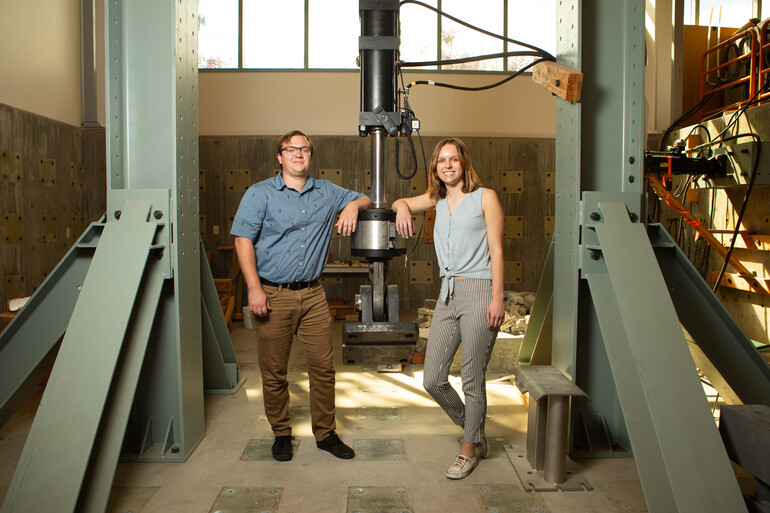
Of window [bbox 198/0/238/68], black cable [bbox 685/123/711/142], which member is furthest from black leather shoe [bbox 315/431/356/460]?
window [bbox 198/0/238/68]

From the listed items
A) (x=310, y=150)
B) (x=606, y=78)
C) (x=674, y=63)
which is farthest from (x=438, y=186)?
(x=674, y=63)

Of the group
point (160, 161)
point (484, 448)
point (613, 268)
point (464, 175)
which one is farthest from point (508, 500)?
point (160, 161)

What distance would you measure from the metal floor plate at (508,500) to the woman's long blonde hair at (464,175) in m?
1.39

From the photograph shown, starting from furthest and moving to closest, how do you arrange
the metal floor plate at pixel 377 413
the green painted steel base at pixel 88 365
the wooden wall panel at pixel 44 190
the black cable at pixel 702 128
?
the black cable at pixel 702 128 < the wooden wall panel at pixel 44 190 < the metal floor plate at pixel 377 413 < the green painted steel base at pixel 88 365

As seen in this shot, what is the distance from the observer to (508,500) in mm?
2338

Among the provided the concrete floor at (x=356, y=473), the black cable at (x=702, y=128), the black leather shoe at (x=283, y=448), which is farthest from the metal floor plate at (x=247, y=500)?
the black cable at (x=702, y=128)

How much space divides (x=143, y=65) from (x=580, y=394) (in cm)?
271

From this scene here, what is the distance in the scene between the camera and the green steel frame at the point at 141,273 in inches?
92.7

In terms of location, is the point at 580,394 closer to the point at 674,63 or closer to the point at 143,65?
the point at 143,65

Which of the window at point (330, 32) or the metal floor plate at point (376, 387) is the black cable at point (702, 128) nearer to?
the metal floor plate at point (376, 387)

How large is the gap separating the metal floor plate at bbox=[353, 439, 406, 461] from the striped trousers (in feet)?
1.44

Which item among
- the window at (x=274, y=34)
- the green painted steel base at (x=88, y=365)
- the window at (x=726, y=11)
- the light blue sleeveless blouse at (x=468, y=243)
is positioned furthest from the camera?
the window at (x=274, y=34)

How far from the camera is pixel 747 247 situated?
17.2 feet

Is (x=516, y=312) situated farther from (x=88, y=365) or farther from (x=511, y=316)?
(x=88, y=365)
